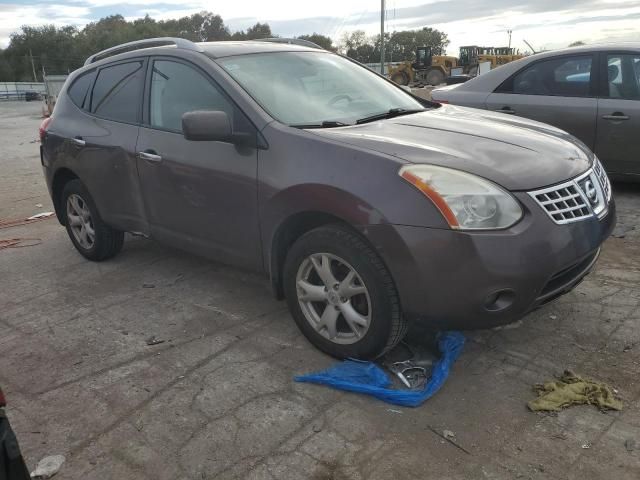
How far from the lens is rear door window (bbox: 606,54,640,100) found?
5.77 metres

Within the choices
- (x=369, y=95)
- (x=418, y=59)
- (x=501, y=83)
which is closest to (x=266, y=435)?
(x=369, y=95)

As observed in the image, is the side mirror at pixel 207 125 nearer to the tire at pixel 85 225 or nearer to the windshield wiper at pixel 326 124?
the windshield wiper at pixel 326 124

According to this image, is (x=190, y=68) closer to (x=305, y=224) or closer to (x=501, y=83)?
(x=305, y=224)

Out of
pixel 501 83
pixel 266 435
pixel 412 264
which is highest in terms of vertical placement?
pixel 501 83

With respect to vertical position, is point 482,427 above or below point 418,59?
below

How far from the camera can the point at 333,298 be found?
3084 millimetres

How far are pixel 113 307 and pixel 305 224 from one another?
1755mm

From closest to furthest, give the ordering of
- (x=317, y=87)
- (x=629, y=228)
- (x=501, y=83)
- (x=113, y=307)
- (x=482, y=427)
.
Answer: (x=482, y=427)
(x=317, y=87)
(x=113, y=307)
(x=629, y=228)
(x=501, y=83)

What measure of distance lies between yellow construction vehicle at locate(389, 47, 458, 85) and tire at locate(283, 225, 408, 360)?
30350mm

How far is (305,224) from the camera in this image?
10.6 ft

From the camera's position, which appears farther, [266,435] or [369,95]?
[369,95]

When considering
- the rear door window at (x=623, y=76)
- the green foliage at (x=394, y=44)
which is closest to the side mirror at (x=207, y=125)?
the rear door window at (x=623, y=76)

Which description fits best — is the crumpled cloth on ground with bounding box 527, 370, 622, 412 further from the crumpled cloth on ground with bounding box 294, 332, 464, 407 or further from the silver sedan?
the silver sedan

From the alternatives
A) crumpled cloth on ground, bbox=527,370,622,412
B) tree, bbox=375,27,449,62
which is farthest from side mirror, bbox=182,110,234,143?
tree, bbox=375,27,449,62
